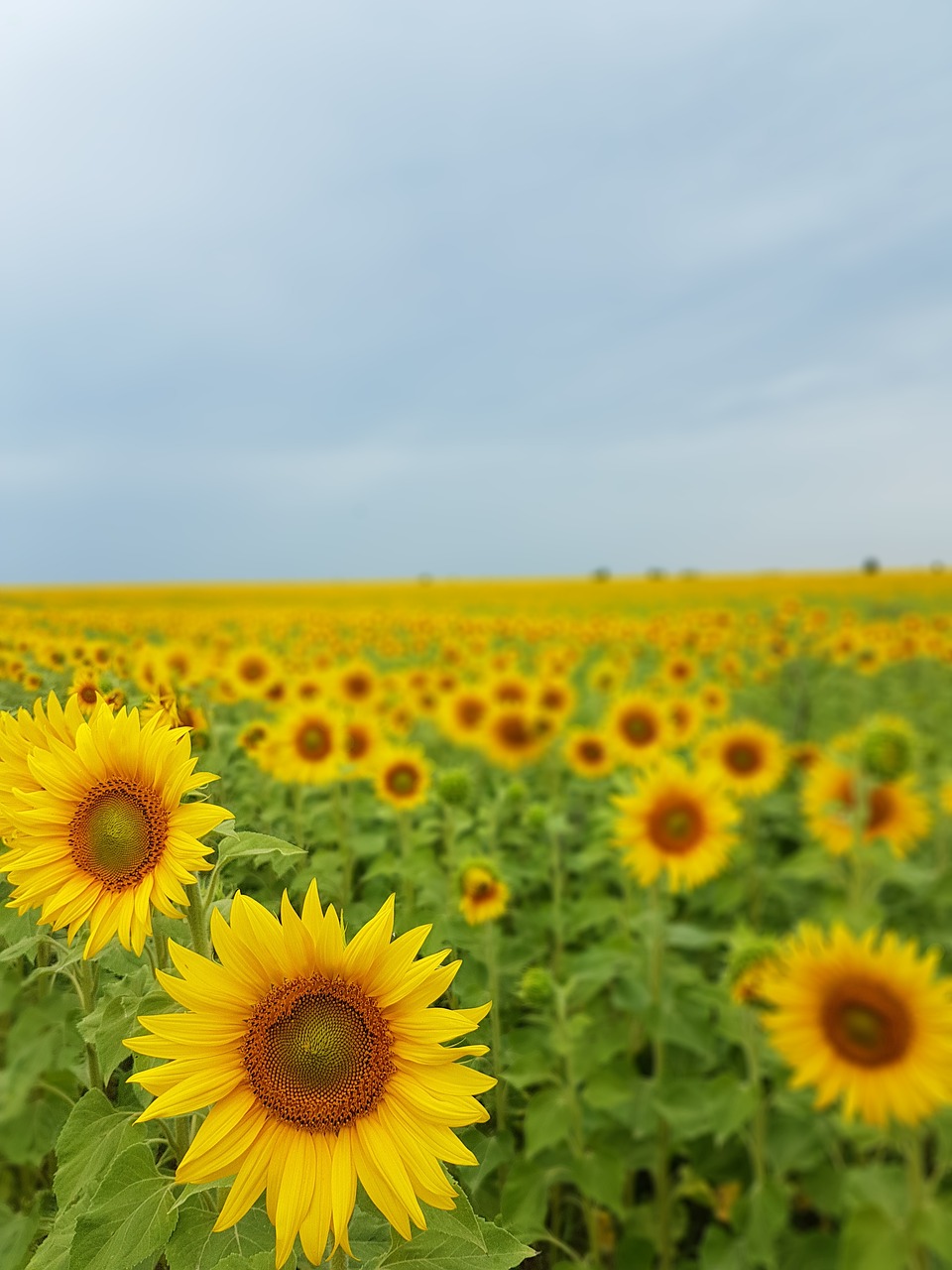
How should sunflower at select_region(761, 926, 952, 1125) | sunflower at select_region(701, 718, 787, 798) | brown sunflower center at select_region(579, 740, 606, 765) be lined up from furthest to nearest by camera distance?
brown sunflower center at select_region(579, 740, 606, 765) → sunflower at select_region(701, 718, 787, 798) → sunflower at select_region(761, 926, 952, 1125)

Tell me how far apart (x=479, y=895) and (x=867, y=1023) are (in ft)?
3.98

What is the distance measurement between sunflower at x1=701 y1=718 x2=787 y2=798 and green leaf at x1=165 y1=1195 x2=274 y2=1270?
466 centimetres

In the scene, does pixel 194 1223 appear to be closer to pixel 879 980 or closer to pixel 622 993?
pixel 879 980

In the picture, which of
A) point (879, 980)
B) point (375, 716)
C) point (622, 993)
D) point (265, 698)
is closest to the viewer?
point (879, 980)

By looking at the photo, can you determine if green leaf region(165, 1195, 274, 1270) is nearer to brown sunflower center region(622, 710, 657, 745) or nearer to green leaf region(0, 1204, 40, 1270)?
green leaf region(0, 1204, 40, 1270)

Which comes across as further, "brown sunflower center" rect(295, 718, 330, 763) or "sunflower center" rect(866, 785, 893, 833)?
"sunflower center" rect(866, 785, 893, 833)

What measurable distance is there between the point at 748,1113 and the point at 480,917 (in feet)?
4.78

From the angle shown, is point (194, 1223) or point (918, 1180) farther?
point (918, 1180)

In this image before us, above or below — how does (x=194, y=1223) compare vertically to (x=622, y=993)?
above

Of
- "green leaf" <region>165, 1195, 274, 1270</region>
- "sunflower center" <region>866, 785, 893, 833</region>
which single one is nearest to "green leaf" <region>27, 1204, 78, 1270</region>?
"green leaf" <region>165, 1195, 274, 1270</region>

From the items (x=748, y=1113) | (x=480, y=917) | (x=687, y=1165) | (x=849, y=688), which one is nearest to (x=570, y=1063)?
(x=480, y=917)

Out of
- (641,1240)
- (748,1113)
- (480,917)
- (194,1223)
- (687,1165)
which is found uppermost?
(194,1223)

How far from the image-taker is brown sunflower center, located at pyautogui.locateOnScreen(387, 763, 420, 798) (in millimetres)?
3941

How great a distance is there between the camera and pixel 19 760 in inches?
42.6
